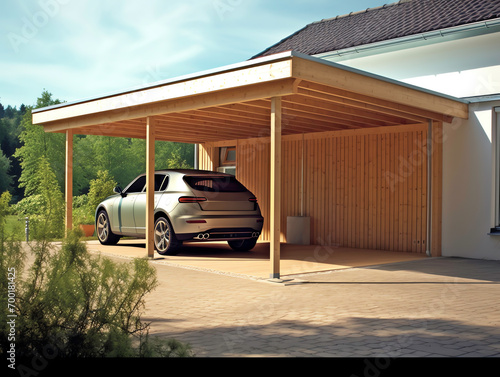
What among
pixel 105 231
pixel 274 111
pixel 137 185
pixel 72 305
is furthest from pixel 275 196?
pixel 105 231

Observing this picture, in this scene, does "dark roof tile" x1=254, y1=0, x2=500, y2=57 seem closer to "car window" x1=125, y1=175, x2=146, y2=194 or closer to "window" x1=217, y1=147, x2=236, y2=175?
"window" x1=217, y1=147, x2=236, y2=175

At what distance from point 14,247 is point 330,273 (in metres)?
6.08

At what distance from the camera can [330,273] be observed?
947cm

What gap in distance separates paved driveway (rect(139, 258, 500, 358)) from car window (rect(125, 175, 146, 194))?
3718 mm

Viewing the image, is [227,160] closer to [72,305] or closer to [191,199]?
[191,199]

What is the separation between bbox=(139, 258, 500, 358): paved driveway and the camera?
15.7 feet

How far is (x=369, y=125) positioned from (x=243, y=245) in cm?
396

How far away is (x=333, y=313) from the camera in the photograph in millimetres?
6219

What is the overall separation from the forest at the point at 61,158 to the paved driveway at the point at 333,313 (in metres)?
30.6

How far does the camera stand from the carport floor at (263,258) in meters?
9.89

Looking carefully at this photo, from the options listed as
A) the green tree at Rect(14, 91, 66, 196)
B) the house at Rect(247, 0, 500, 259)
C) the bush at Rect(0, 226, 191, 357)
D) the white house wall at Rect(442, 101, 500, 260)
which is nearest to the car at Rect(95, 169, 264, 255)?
the white house wall at Rect(442, 101, 500, 260)

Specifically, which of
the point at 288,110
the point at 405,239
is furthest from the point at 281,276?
the point at 405,239

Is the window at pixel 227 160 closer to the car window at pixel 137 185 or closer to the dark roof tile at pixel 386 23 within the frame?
the dark roof tile at pixel 386 23

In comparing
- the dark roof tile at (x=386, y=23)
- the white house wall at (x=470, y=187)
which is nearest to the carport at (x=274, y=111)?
the white house wall at (x=470, y=187)
